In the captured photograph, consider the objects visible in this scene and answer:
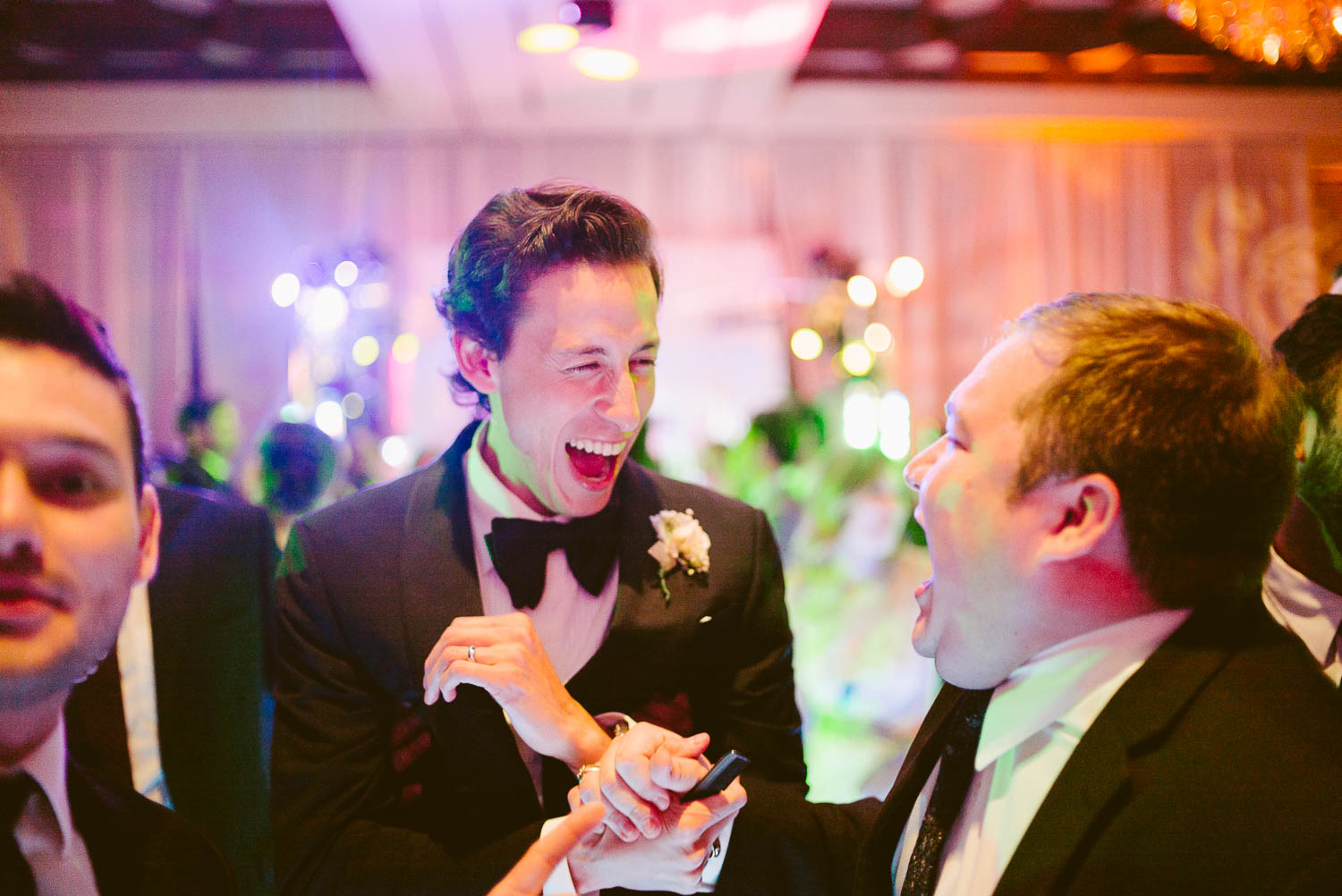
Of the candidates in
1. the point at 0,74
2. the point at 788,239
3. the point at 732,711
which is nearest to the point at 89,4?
the point at 0,74

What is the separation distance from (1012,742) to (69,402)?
1.29 meters

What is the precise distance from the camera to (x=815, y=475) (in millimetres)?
4324

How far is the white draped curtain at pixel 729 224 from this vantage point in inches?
267

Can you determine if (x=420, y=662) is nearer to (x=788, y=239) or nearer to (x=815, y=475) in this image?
(x=815, y=475)

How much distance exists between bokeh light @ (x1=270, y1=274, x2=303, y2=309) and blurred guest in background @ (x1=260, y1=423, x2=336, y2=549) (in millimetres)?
3931

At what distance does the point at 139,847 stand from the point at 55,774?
15 cm

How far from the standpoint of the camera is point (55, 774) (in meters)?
1.06

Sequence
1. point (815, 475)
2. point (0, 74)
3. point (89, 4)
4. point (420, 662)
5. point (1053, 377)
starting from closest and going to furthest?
point (1053, 377), point (420, 662), point (0, 74), point (815, 475), point (89, 4)

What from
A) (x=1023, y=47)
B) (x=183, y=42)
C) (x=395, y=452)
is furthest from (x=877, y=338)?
(x=183, y=42)

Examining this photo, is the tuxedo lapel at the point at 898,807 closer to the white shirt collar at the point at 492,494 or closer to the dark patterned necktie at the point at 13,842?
the white shirt collar at the point at 492,494

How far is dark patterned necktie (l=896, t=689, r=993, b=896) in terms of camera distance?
1355mm

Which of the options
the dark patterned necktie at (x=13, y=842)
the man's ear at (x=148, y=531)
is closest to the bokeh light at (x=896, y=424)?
the man's ear at (x=148, y=531)

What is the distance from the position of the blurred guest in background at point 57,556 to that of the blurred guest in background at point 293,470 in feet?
6.45

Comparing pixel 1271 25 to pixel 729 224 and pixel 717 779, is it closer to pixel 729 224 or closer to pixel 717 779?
pixel 717 779
